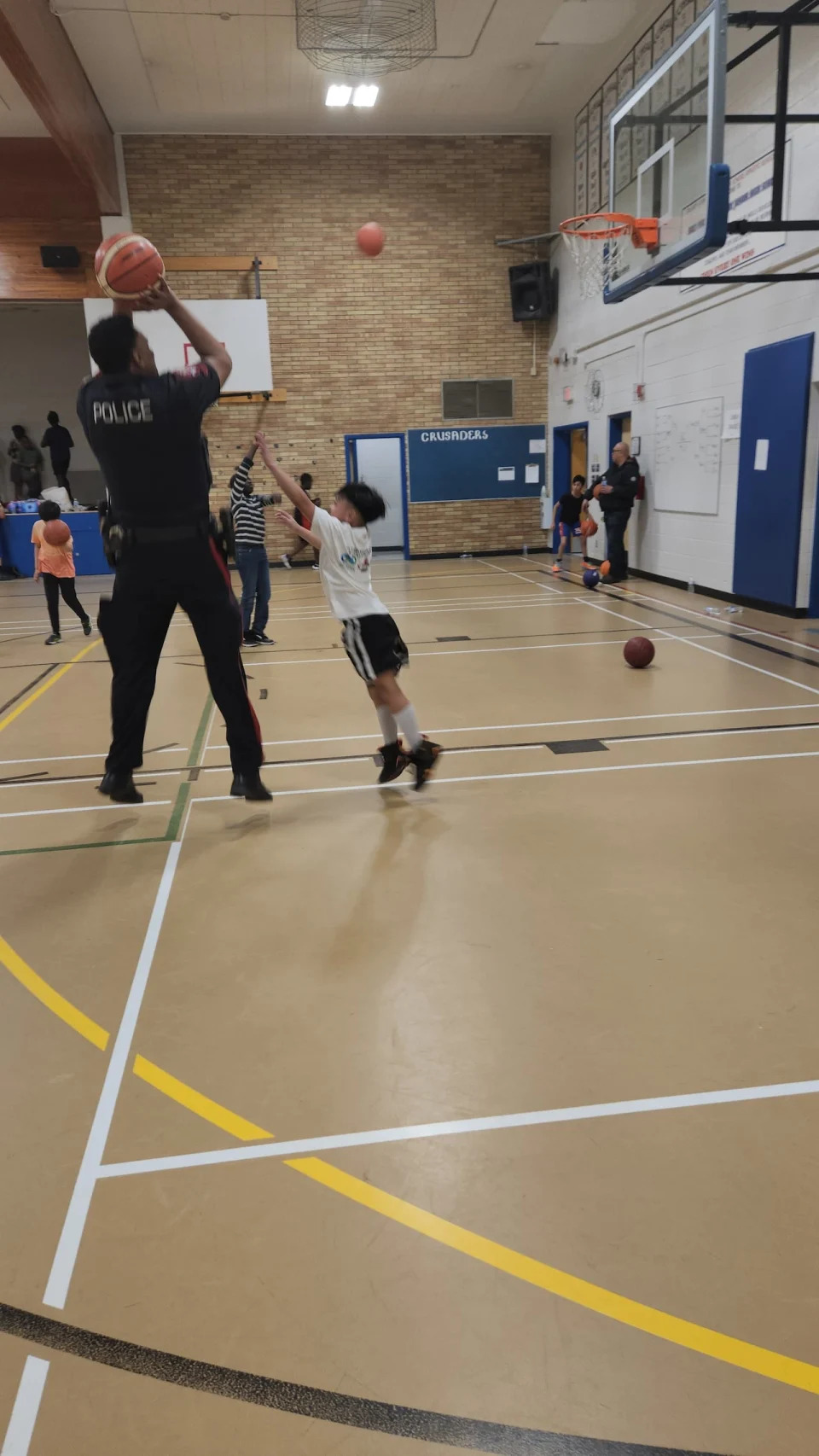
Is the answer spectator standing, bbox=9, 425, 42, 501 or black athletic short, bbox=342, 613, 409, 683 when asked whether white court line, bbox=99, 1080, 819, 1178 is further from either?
spectator standing, bbox=9, 425, 42, 501

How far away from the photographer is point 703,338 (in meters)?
11.0

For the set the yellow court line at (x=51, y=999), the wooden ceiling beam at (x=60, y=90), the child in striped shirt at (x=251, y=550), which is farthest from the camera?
the wooden ceiling beam at (x=60, y=90)

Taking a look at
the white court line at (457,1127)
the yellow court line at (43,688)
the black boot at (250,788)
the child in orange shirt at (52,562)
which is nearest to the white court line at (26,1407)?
the white court line at (457,1127)

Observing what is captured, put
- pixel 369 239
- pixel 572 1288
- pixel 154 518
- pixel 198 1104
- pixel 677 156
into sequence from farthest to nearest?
pixel 369 239, pixel 677 156, pixel 154 518, pixel 198 1104, pixel 572 1288

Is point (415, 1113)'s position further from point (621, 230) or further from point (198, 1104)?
point (621, 230)

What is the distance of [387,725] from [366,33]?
11.5 metres

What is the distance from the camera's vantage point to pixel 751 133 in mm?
9227

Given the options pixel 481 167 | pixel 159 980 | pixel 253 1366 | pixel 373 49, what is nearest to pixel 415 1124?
pixel 253 1366

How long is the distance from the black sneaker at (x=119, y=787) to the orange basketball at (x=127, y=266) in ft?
7.03

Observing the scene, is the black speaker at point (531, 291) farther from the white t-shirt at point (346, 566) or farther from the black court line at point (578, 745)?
the white t-shirt at point (346, 566)

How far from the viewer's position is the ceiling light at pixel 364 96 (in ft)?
46.2

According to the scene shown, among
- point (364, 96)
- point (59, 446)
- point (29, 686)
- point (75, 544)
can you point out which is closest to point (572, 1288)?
point (29, 686)

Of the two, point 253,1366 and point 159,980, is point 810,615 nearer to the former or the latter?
point 159,980

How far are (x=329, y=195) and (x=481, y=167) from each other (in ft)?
9.24
